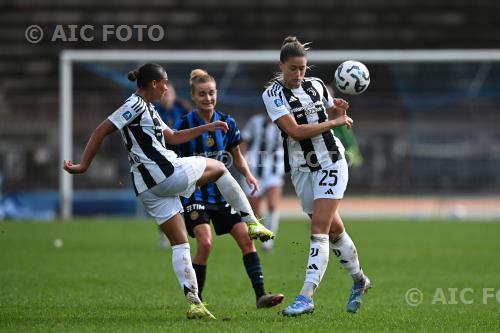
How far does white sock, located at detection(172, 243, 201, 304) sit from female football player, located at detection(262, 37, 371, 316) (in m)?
0.69

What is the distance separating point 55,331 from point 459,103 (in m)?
15.4

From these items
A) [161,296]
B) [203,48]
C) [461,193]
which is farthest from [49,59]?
[161,296]

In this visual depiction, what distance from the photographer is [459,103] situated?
819 inches

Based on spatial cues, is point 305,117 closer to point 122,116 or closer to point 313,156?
point 313,156

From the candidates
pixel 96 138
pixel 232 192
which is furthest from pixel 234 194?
pixel 96 138

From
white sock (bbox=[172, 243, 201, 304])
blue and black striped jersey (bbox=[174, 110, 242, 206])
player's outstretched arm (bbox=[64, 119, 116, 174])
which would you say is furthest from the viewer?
blue and black striped jersey (bbox=[174, 110, 242, 206])

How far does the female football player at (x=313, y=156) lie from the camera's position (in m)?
7.42

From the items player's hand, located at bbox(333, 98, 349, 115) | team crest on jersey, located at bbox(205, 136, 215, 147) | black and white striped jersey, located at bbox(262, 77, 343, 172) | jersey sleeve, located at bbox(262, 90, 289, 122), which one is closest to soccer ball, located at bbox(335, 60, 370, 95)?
player's hand, located at bbox(333, 98, 349, 115)

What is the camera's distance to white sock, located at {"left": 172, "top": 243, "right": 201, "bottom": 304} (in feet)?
23.9

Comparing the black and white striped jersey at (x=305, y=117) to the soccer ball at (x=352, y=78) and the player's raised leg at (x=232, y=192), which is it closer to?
the soccer ball at (x=352, y=78)

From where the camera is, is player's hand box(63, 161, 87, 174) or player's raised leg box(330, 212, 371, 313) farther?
player's raised leg box(330, 212, 371, 313)

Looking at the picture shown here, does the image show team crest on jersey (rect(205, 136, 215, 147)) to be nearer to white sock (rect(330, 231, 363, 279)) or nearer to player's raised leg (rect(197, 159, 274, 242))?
player's raised leg (rect(197, 159, 274, 242))

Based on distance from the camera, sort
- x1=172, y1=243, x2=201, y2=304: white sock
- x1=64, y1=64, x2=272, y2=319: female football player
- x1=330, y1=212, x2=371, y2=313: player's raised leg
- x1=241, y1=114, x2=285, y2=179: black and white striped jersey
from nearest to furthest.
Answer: x1=64, y1=64, x2=272, y2=319: female football player < x1=172, y1=243, x2=201, y2=304: white sock < x1=330, y1=212, x2=371, y2=313: player's raised leg < x1=241, y1=114, x2=285, y2=179: black and white striped jersey

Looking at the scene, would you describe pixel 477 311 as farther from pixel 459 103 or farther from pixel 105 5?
pixel 105 5
